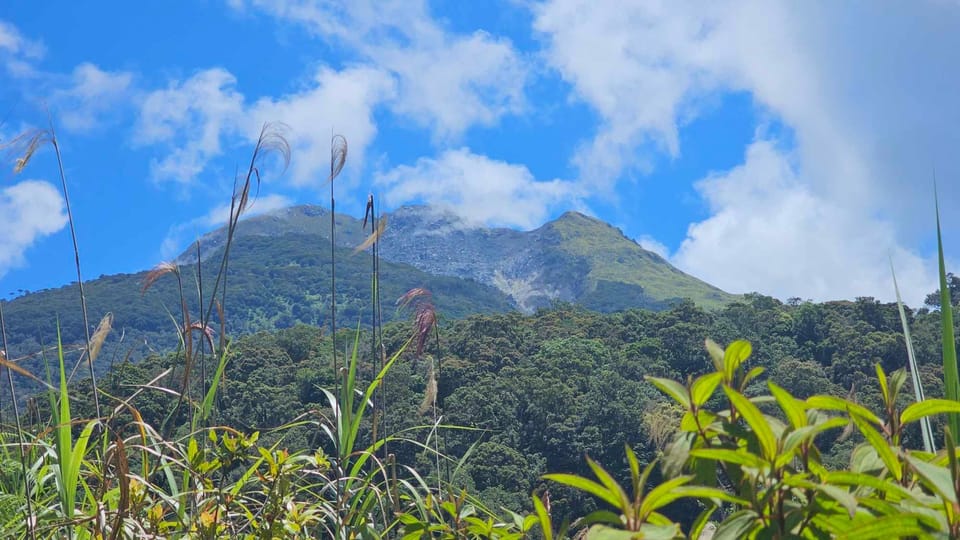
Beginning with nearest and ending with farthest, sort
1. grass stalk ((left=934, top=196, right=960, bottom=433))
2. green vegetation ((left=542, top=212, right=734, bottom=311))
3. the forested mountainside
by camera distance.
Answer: grass stalk ((left=934, top=196, right=960, bottom=433)), the forested mountainside, green vegetation ((left=542, top=212, right=734, bottom=311))

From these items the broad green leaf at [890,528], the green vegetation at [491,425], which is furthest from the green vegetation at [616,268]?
the broad green leaf at [890,528]

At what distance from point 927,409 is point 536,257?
131 m

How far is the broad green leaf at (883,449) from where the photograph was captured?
0.54 metres

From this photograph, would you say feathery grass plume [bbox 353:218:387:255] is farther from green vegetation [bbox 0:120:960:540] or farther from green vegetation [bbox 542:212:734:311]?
green vegetation [bbox 542:212:734:311]

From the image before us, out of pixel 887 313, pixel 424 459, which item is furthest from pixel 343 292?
pixel 424 459

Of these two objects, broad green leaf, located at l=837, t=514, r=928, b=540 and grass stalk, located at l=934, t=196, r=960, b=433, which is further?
grass stalk, located at l=934, t=196, r=960, b=433

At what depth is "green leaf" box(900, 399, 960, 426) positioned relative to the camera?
55cm

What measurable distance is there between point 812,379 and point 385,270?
223 feet

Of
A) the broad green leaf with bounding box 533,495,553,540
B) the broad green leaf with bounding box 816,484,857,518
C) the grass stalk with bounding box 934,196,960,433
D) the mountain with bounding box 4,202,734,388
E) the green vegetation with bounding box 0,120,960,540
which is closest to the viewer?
the broad green leaf with bounding box 816,484,857,518

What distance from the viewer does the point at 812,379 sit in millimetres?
22281

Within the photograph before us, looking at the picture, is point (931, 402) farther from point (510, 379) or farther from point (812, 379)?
point (812, 379)

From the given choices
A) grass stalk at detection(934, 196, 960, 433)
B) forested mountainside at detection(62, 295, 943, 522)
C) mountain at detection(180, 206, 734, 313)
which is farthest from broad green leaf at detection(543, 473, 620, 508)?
mountain at detection(180, 206, 734, 313)

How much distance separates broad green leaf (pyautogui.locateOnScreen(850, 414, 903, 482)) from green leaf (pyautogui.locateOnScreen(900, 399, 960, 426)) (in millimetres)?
30

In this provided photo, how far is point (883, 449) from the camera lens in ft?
1.78
